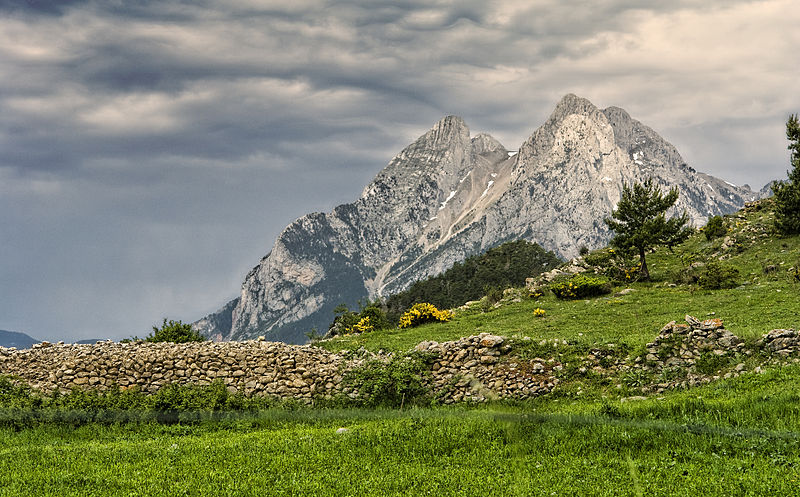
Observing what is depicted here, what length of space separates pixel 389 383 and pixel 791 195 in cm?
4267

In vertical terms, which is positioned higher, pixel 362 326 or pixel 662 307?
pixel 362 326

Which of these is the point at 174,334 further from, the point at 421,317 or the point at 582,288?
the point at 582,288

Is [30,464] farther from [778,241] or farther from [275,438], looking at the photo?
[778,241]

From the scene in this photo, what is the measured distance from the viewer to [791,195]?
44500mm

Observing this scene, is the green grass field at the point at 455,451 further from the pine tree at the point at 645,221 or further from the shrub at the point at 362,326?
the pine tree at the point at 645,221

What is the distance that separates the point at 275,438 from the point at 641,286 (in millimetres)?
36773

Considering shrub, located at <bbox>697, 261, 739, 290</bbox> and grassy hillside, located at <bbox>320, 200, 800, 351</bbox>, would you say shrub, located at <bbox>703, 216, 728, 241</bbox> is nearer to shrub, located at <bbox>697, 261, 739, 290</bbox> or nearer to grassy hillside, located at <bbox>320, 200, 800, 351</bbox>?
grassy hillside, located at <bbox>320, 200, 800, 351</bbox>

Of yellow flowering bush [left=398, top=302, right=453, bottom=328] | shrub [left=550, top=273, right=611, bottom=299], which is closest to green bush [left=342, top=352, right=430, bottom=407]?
Answer: yellow flowering bush [left=398, top=302, right=453, bottom=328]

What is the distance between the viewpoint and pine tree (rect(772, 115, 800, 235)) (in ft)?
144

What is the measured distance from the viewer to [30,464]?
11469 mm

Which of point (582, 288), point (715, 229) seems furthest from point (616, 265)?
point (715, 229)

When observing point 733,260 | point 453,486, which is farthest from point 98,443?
point 733,260

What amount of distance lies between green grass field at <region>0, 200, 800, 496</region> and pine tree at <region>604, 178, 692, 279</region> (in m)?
31.1

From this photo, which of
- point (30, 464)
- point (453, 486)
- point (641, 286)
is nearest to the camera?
point (453, 486)
